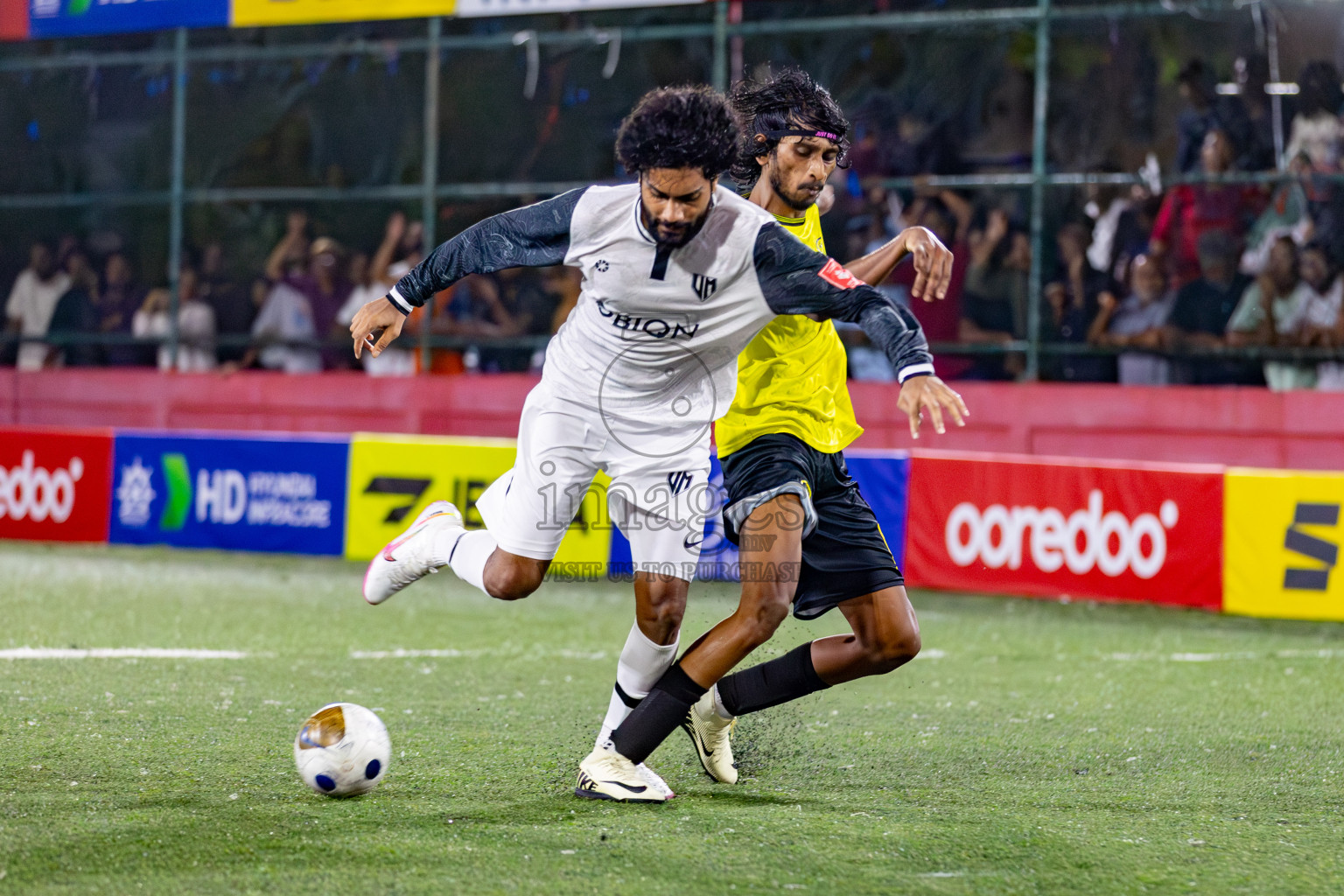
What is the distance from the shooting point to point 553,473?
4.50m

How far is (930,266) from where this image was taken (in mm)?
4270

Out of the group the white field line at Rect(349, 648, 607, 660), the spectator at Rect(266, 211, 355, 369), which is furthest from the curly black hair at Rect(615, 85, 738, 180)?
the spectator at Rect(266, 211, 355, 369)

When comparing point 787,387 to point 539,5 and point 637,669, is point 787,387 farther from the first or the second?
point 539,5

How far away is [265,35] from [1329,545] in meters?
11.6

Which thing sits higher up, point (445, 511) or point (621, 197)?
point (621, 197)

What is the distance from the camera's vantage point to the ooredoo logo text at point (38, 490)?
12.2m

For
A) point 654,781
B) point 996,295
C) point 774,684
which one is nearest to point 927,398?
point 774,684

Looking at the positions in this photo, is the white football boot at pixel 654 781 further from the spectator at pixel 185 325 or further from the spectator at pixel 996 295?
the spectator at pixel 185 325

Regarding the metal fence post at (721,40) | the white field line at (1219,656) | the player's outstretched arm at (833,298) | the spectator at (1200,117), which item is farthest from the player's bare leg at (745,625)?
the metal fence post at (721,40)

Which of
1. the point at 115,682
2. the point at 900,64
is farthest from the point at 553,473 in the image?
the point at 900,64

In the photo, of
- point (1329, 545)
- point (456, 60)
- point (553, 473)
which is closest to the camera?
point (553, 473)

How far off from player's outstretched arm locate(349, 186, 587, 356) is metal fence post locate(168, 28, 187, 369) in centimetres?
1160

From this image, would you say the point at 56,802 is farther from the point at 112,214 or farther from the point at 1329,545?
the point at 112,214

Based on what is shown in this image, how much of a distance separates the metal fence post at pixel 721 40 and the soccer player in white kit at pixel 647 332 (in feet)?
30.8
